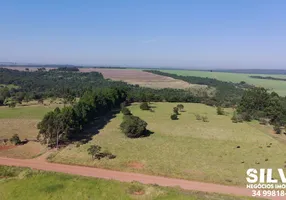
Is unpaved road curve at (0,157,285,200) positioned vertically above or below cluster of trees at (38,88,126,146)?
below

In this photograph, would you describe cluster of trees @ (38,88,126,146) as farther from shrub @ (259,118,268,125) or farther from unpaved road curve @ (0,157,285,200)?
shrub @ (259,118,268,125)

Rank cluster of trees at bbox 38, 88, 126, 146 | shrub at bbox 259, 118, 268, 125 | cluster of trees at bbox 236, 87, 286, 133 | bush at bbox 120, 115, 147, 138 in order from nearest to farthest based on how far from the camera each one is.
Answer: cluster of trees at bbox 38, 88, 126, 146
bush at bbox 120, 115, 147, 138
shrub at bbox 259, 118, 268, 125
cluster of trees at bbox 236, 87, 286, 133

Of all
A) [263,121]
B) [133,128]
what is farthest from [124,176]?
[263,121]

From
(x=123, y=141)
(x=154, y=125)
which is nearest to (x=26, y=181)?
(x=123, y=141)

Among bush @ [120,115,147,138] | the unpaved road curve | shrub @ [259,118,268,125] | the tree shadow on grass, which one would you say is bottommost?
shrub @ [259,118,268,125]

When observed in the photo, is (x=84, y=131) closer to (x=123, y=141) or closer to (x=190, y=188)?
(x=123, y=141)

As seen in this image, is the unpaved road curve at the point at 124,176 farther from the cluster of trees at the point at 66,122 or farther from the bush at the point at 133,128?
the bush at the point at 133,128

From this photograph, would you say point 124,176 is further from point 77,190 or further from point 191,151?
point 191,151

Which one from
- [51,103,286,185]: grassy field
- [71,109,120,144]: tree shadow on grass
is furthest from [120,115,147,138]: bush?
[71,109,120,144]: tree shadow on grass
